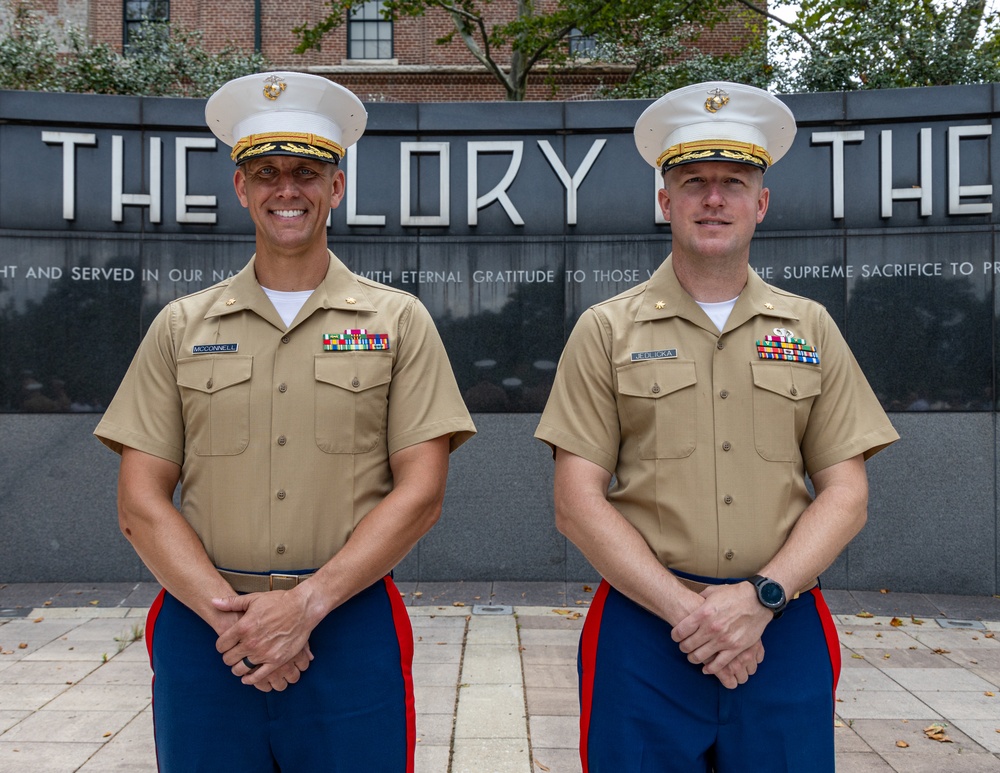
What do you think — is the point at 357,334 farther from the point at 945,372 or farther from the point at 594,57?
the point at 594,57

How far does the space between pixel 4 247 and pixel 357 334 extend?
604 centimetres

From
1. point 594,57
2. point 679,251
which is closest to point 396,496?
point 679,251

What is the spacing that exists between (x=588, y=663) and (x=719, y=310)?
101cm

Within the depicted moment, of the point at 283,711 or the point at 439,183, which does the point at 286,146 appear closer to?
the point at 283,711

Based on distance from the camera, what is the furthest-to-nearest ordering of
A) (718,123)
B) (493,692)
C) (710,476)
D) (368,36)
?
(368,36) < (493,692) < (718,123) < (710,476)

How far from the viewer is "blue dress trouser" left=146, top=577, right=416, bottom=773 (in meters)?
2.17

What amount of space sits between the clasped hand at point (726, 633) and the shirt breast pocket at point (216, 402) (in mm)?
1206

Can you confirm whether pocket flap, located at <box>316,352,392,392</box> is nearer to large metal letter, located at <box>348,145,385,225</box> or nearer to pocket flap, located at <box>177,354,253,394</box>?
pocket flap, located at <box>177,354,253,394</box>

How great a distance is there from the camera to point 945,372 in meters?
7.00


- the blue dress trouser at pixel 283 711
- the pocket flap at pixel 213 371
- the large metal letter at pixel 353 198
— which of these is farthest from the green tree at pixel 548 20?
the blue dress trouser at pixel 283 711

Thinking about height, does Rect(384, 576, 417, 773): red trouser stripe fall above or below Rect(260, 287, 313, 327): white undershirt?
below

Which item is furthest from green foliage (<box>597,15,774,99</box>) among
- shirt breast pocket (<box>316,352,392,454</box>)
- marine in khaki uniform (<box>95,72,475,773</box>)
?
shirt breast pocket (<box>316,352,392,454</box>)

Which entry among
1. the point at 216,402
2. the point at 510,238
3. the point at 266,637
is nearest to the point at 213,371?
the point at 216,402

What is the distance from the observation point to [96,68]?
11.1 m
